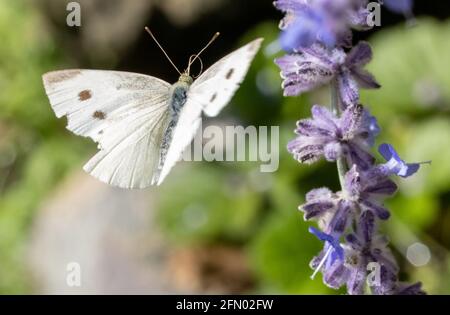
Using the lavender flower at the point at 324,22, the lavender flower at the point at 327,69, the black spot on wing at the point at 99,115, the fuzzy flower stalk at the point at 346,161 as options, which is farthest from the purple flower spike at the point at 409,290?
the black spot on wing at the point at 99,115

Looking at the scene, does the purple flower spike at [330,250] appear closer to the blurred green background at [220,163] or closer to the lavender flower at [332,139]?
the lavender flower at [332,139]

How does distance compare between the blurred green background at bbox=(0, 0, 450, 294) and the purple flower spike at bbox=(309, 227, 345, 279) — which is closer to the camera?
the purple flower spike at bbox=(309, 227, 345, 279)

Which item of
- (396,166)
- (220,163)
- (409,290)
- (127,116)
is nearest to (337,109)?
(396,166)

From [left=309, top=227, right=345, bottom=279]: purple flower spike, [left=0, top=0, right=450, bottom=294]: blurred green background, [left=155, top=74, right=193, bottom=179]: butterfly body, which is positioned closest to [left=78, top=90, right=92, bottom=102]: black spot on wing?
[left=155, top=74, right=193, bottom=179]: butterfly body

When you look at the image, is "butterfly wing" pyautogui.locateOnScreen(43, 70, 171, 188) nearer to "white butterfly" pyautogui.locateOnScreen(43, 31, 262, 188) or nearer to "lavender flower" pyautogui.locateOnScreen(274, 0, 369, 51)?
"white butterfly" pyautogui.locateOnScreen(43, 31, 262, 188)

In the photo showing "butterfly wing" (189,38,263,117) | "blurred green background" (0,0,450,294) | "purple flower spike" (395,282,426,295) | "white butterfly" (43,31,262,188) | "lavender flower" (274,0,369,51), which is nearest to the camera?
"lavender flower" (274,0,369,51)

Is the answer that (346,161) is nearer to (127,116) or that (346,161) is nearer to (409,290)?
(409,290)
